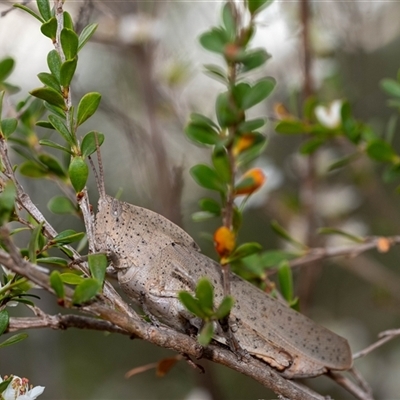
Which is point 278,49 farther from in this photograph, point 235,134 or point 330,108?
point 235,134

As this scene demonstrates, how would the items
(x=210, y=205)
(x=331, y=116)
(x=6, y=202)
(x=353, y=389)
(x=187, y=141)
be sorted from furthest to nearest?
1. (x=187, y=141)
2. (x=331, y=116)
3. (x=353, y=389)
4. (x=210, y=205)
5. (x=6, y=202)

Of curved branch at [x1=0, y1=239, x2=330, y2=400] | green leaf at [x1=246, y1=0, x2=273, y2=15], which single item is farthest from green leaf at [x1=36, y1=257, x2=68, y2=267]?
green leaf at [x1=246, y1=0, x2=273, y2=15]

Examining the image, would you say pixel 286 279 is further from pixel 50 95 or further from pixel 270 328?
pixel 50 95

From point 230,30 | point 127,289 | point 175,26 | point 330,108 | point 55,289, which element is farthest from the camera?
point 175,26


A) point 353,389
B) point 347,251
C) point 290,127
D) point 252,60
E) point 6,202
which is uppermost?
point 252,60

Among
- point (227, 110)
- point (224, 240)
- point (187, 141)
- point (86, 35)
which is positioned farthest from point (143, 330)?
point (187, 141)

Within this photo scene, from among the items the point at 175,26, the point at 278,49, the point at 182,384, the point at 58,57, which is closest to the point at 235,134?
the point at 58,57

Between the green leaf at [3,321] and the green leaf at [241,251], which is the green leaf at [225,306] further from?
the green leaf at [3,321]
